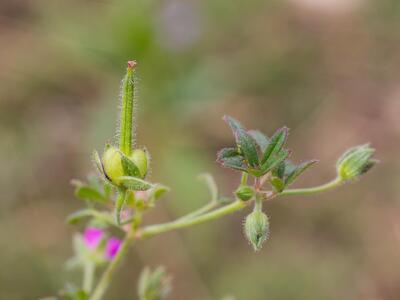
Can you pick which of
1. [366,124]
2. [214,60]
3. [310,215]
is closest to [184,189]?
[310,215]

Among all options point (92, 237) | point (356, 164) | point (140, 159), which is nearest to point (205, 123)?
point (92, 237)

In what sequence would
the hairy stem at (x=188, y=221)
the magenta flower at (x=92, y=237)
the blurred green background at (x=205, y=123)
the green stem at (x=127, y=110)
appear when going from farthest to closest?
the blurred green background at (x=205, y=123), the magenta flower at (x=92, y=237), the hairy stem at (x=188, y=221), the green stem at (x=127, y=110)

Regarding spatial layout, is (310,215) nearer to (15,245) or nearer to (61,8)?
(15,245)

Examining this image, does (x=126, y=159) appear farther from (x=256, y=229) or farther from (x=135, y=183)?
(x=256, y=229)

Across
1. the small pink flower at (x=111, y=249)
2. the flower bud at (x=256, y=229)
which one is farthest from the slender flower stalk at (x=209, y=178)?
the small pink flower at (x=111, y=249)

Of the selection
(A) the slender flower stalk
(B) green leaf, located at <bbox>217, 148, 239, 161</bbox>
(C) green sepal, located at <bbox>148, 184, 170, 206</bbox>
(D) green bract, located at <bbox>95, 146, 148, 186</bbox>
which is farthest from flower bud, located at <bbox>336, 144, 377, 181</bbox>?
(D) green bract, located at <bbox>95, 146, 148, 186</bbox>

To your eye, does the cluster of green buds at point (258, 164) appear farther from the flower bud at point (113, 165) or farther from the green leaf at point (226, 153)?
the flower bud at point (113, 165)
